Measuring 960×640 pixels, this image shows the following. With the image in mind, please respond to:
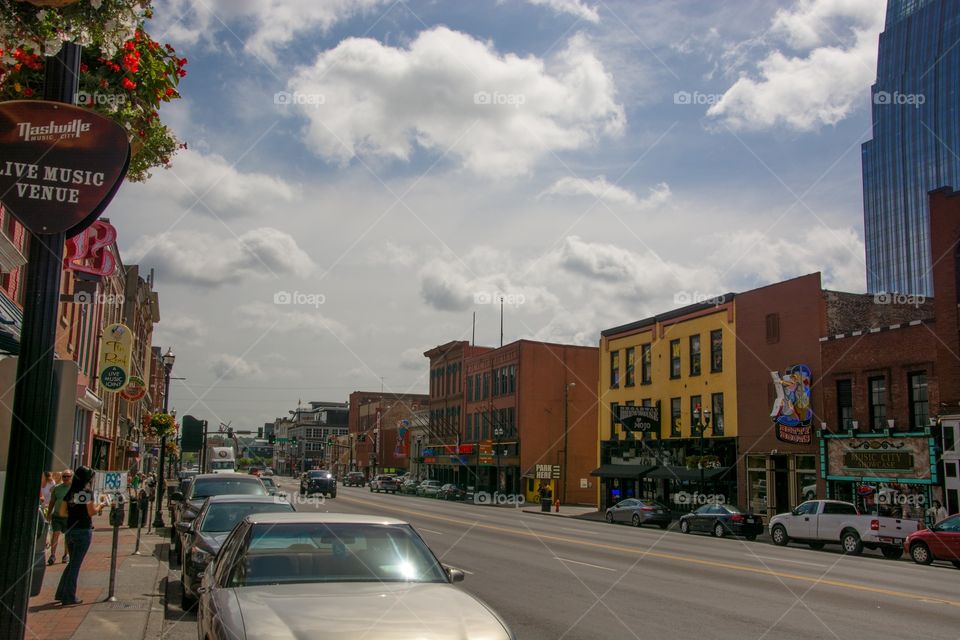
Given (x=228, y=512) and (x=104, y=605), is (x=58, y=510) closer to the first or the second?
(x=104, y=605)

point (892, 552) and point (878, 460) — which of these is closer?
point (892, 552)

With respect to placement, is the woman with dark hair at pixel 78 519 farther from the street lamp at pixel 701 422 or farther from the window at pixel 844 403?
the street lamp at pixel 701 422

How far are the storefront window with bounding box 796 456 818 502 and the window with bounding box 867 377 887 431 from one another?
3622 mm

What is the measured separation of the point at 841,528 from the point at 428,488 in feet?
155

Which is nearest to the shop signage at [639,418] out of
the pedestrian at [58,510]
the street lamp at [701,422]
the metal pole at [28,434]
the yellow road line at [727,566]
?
the street lamp at [701,422]

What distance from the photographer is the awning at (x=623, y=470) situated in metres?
46.6

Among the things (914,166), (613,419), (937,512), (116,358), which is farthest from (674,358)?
(914,166)

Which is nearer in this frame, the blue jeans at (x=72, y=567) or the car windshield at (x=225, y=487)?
the blue jeans at (x=72, y=567)

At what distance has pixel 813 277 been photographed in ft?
122

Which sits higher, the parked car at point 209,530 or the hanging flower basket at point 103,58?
the hanging flower basket at point 103,58

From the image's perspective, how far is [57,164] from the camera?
205 inches

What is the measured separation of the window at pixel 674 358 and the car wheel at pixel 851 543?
65.5 feet

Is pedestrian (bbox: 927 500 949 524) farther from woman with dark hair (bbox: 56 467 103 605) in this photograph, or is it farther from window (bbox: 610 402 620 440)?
woman with dark hair (bbox: 56 467 103 605)

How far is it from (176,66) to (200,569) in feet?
23.4
